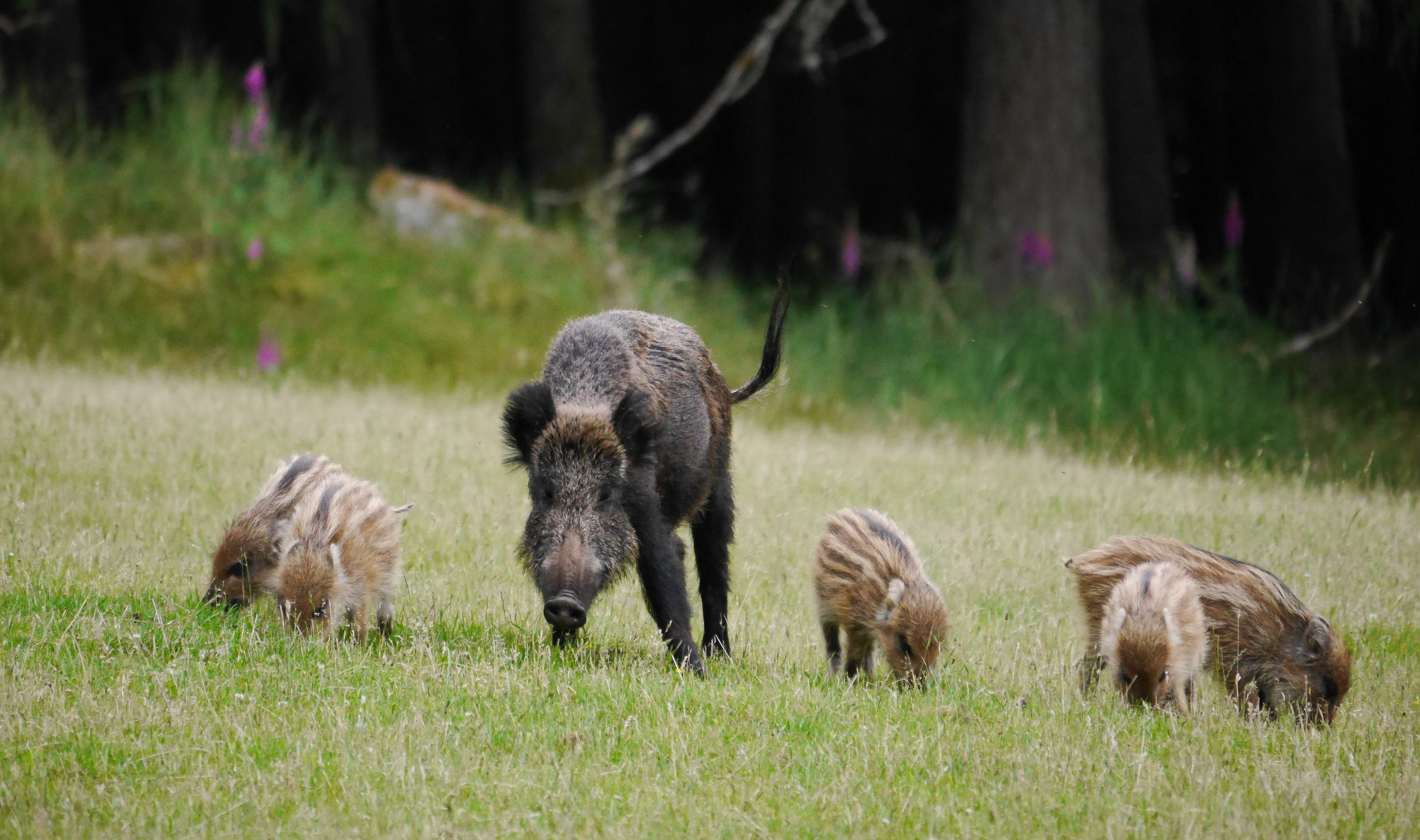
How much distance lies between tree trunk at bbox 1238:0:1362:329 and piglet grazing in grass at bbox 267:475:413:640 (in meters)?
10.5

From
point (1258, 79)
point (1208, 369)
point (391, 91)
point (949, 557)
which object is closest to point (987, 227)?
point (1208, 369)

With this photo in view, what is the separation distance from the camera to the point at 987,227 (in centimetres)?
1296

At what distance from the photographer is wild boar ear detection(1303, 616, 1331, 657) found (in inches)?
203

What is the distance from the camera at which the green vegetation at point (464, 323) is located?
37.7 ft

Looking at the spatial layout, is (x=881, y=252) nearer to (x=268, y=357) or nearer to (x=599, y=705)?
(x=268, y=357)

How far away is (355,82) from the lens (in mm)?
17562

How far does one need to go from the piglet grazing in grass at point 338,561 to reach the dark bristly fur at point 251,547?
2.5 inches

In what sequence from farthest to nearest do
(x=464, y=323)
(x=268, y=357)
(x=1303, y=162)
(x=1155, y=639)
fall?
(x=1303, y=162) < (x=464, y=323) < (x=268, y=357) < (x=1155, y=639)

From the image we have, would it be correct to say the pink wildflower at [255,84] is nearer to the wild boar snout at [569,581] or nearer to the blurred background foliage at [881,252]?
the blurred background foliage at [881,252]

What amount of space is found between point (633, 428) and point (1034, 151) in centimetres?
877

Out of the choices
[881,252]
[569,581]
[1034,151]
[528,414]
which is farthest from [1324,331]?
[569,581]

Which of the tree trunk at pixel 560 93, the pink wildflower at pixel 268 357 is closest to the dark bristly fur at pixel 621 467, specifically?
the pink wildflower at pixel 268 357

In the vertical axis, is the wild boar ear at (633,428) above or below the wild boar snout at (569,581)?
above

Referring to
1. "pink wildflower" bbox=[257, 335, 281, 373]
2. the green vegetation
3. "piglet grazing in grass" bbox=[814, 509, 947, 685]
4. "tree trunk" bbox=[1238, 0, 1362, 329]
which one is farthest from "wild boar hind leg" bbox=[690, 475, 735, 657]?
"tree trunk" bbox=[1238, 0, 1362, 329]
